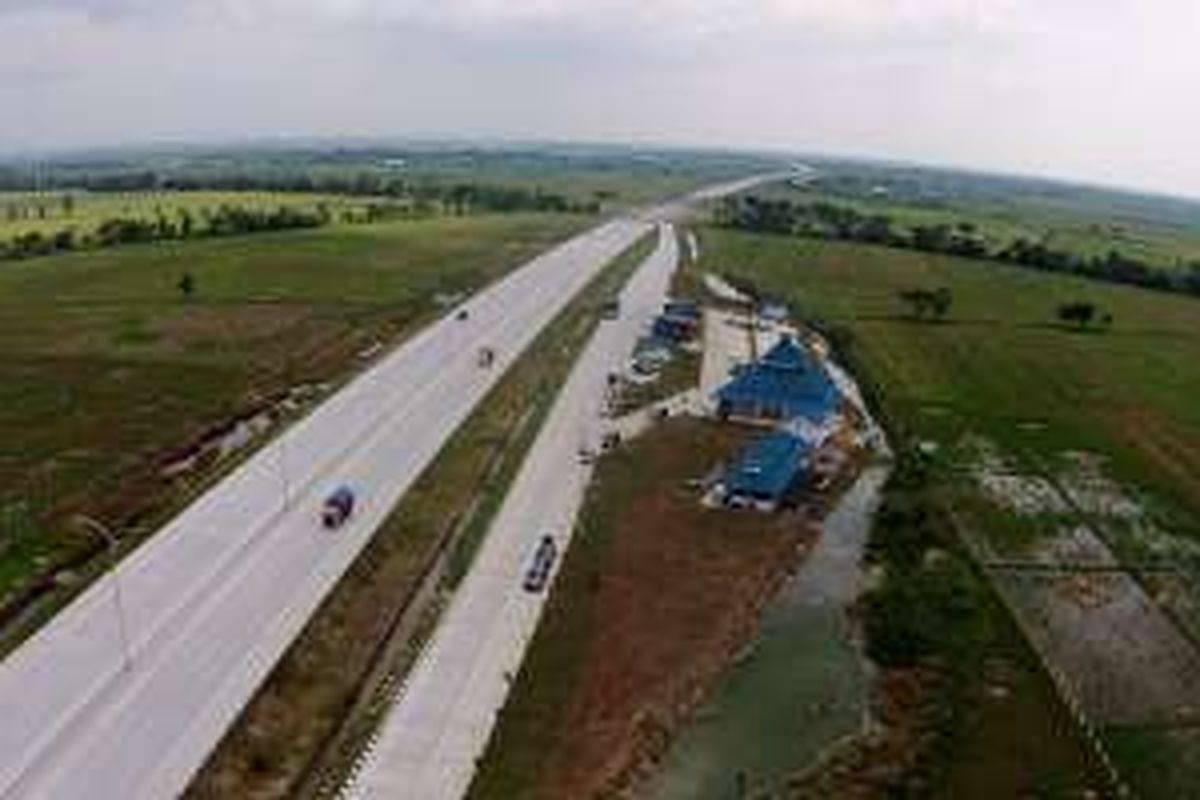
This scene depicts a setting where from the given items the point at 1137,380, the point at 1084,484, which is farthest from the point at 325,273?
the point at 1084,484

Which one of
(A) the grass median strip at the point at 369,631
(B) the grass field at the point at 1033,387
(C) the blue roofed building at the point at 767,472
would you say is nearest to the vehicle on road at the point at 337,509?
(A) the grass median strip at the point at 369,631

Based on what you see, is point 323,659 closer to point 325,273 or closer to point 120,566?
point 120,566

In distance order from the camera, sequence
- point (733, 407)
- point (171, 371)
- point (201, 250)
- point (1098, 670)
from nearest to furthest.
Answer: point (1098, 670) < point (733, 407) < point (171, 371) < point (201, 250)

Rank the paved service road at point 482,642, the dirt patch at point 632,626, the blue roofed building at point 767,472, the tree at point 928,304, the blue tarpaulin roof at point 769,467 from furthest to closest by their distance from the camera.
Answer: the tree at point 928,304 → the blue tarpaulin roof at point 769,467 → the blue roofed building at point 767,472 → the dirt patch at point 632,626 → the paved service road at point 482,642

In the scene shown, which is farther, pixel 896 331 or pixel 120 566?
pixel 896 331

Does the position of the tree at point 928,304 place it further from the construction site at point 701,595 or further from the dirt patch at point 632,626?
the dirt patch at point 632,626

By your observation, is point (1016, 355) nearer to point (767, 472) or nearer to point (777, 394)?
point (777, 394)
